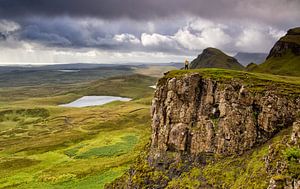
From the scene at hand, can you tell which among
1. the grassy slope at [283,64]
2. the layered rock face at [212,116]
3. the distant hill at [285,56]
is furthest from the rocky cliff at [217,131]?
the distant hill at [285,56]

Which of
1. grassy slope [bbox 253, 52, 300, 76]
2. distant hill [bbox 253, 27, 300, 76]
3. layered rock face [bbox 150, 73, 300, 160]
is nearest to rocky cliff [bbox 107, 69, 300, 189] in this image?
layered rock face [bbox 150, 73, 300, 160]

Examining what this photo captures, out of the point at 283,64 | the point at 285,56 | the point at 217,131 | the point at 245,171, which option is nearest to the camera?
the point at 245,171

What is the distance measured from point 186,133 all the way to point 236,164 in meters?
9.08

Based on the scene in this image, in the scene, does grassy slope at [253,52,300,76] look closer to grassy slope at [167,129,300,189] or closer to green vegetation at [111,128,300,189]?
green vegetation at [111,128,300,189]

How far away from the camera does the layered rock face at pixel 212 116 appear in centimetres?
4481

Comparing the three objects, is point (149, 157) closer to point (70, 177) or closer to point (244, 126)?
point (244, 126)

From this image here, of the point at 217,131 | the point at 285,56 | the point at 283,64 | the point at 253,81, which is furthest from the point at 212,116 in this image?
the point at 285,56

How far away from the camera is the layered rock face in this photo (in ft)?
147

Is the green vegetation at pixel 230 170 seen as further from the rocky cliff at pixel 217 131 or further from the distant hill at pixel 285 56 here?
the distant hill at pixel 285 56

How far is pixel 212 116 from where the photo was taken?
50188mm

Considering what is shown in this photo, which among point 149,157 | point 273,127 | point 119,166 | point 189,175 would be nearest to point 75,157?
point 119,166

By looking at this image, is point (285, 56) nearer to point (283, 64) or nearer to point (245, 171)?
point (283, 64)

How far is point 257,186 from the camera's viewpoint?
3772 centimetres

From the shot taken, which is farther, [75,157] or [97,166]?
[75,157]
